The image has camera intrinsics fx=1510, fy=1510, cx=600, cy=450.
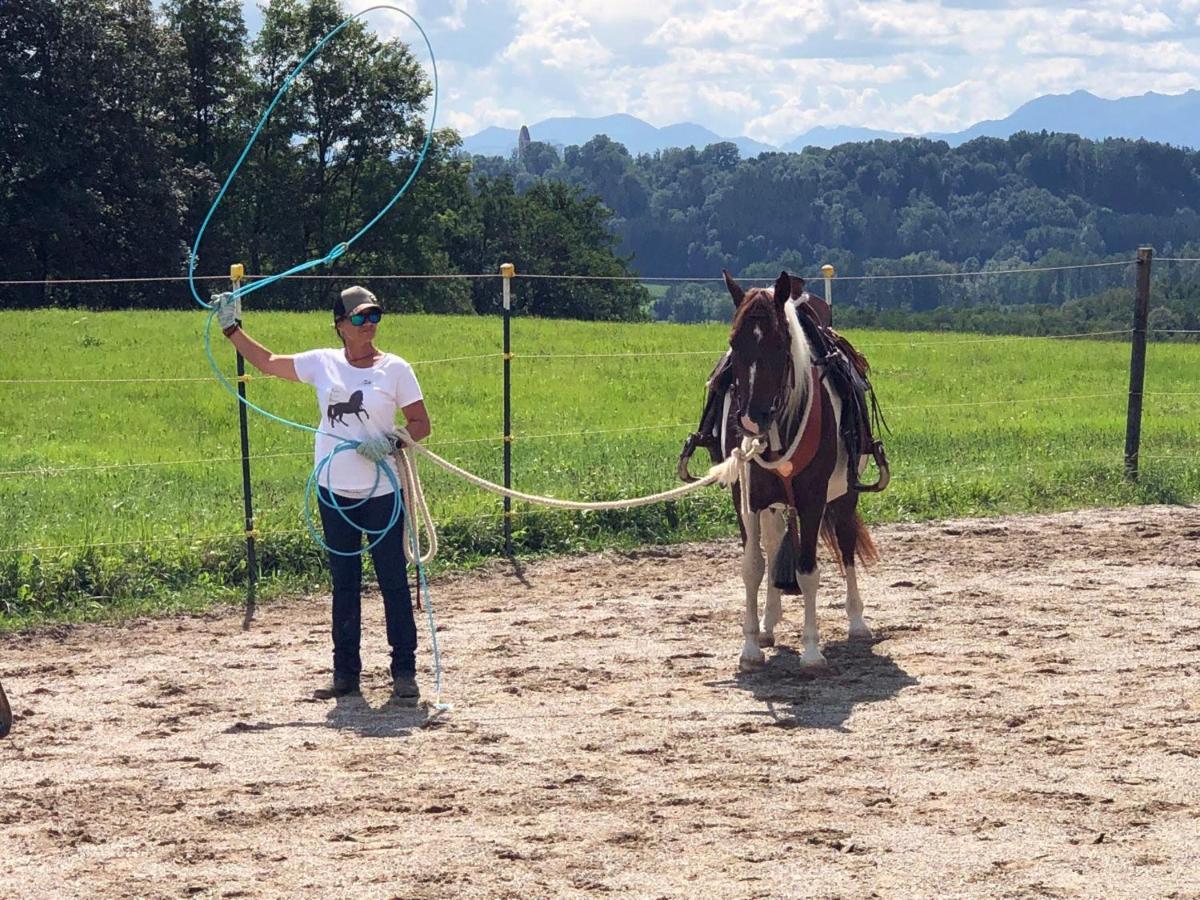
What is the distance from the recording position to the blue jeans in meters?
6.73

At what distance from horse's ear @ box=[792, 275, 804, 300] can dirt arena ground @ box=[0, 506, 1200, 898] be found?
1788 millimetres

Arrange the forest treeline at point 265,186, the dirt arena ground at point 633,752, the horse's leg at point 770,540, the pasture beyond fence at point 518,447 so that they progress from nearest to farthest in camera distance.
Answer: the dirt arena ground at point 633,752 → the horse's leg at point 770,540 → the pasture beyond fence at point 518,447 → the forest treeline at point 265,186

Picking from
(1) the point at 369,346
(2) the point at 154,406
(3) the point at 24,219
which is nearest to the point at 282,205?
(3) the point at 24,219

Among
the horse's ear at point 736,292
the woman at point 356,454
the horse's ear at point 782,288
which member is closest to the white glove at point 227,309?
the woman at point 356,454

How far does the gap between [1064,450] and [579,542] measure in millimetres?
5673

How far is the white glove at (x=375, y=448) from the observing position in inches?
259

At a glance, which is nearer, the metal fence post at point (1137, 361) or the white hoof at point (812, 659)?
the white hoof at point (812, 659)

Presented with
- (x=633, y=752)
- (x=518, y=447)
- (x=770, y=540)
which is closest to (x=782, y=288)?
(x=770, y=540)

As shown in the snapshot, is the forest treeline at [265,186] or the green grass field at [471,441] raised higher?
the forest treeline at [265,186]

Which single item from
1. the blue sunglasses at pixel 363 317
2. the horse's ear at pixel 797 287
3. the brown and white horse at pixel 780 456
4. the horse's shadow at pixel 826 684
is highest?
the horse's ear at pixel 797 287

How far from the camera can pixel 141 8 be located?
131ft

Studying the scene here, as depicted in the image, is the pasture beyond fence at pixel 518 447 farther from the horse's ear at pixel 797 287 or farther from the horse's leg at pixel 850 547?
the horse's leg at pixel 850 547

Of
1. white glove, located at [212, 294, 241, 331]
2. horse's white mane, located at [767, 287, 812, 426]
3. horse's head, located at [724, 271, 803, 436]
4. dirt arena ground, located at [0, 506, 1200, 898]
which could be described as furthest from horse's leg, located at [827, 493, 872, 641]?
white glove, located at [212, 294, 241, 331]

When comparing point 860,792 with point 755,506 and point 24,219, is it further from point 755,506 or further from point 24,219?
point 24,219
